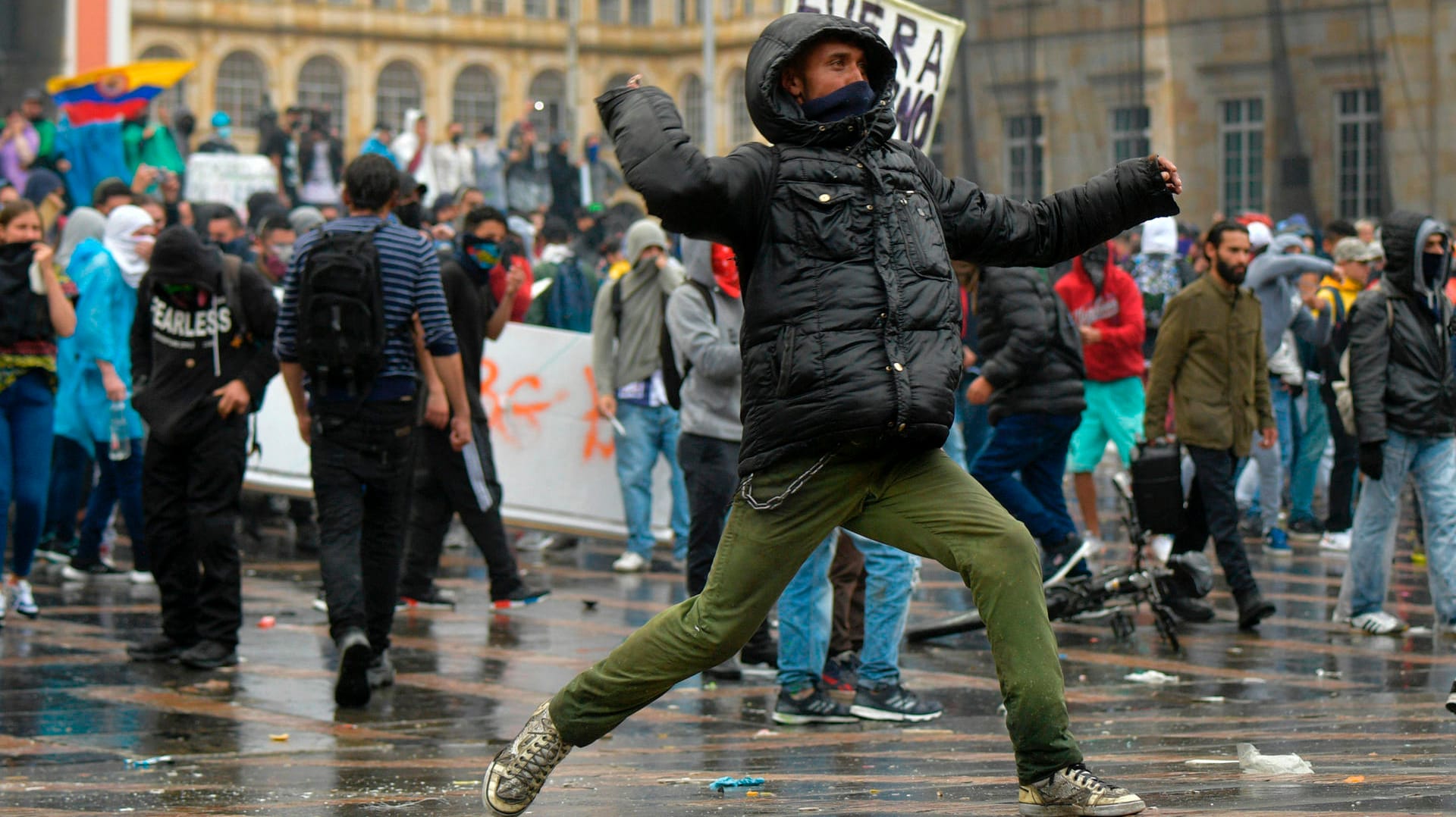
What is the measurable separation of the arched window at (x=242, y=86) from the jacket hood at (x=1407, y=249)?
6384cm

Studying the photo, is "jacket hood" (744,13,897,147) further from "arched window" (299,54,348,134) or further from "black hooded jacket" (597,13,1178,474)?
"arched window" (299,54,348,134)

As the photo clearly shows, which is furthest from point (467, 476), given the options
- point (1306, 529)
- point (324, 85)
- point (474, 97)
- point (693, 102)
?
point (693, 102)

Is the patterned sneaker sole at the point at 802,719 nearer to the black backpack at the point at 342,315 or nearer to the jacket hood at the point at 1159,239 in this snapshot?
the black backpack at the point at 342,315

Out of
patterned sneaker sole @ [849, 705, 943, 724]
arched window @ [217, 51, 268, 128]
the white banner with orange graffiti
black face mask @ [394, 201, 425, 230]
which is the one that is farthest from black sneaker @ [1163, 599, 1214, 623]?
arched window @ [217, 51, 268, 128]

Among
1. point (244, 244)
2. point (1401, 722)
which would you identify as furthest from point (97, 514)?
point (1401, 722)

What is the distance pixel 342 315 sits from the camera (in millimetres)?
7473

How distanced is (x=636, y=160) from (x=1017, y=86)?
16729mm

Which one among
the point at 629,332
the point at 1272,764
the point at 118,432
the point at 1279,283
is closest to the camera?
the point at 1272,764

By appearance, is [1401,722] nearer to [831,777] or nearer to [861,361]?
[831,777]

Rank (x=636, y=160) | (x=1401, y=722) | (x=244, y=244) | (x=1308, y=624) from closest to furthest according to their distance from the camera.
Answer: (x=636, y=160), (x=1401, y=722), (x=1308, y=624), (x=244, y=244)

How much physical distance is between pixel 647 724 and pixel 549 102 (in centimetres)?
6819

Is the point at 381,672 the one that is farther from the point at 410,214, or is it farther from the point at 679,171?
the point at 679,171

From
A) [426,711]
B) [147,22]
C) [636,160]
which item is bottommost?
[426,711]

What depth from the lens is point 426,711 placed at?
7.56 m
